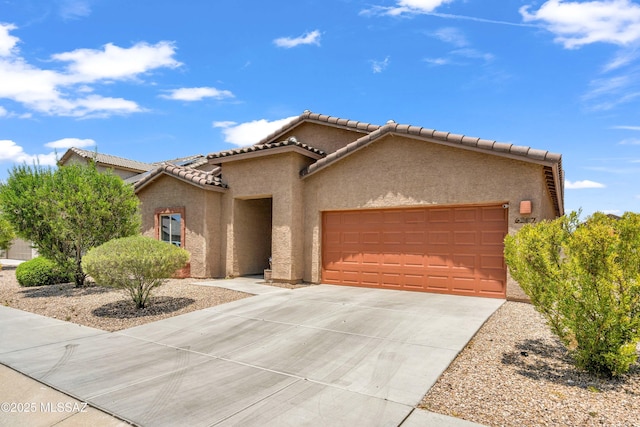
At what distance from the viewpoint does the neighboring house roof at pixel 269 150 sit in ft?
42.1

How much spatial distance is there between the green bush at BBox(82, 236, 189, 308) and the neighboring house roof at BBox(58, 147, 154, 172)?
2216 centimetres

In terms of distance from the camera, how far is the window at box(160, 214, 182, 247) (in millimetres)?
15188

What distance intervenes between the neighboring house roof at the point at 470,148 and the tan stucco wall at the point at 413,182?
0.27 meters

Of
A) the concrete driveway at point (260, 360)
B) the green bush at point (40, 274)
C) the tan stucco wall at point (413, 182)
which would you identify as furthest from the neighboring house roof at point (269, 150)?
the green bush at point (40, 274)

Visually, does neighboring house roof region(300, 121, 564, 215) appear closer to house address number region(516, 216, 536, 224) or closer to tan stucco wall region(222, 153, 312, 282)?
tan stucco wall region(222, 153, 312, 282)

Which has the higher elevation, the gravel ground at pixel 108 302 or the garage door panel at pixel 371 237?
the garage door panel at pixel 371 237

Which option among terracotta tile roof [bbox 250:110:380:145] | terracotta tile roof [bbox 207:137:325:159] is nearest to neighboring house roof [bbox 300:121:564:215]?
terracotta tile roof [bbox 207:137:325:159]

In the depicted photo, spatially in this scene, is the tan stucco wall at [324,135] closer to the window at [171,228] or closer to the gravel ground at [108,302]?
the window at [171,228]

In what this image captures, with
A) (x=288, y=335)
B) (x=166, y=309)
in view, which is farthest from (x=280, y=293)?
(x=288, y=335)

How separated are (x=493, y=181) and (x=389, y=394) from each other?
7.33m

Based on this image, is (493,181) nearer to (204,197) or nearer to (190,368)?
(190,368)

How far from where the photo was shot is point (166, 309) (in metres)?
9.46

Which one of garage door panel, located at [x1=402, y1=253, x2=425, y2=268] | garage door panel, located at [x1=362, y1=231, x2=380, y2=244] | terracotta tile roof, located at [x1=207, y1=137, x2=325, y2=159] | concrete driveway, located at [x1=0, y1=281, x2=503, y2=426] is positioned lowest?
concrete driveway, located at [x1=0, y1=281, x2=503, y2=426]

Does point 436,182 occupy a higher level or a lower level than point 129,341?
higher
